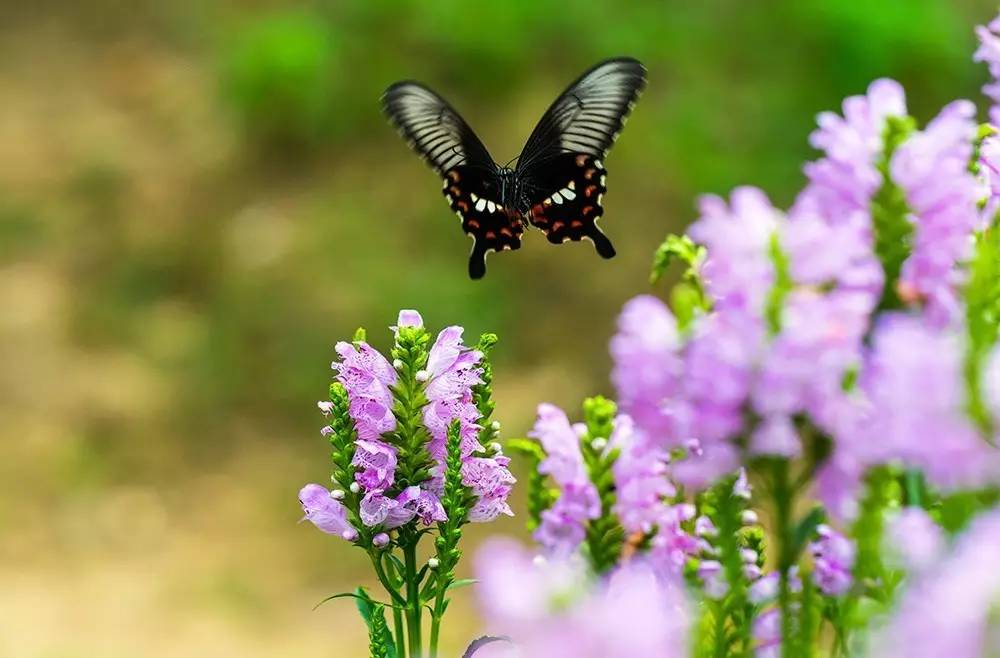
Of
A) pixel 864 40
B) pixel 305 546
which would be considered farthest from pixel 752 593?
pixel 864 40

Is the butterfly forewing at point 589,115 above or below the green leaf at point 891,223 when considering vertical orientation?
above

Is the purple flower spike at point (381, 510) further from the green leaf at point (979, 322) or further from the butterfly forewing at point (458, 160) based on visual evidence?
the butterfly forewing at point (458, 160)

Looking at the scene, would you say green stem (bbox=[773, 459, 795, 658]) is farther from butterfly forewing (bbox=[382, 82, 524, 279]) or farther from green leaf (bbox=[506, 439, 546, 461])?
butterfly forewing (bbox=[382, 82, 524, 279])

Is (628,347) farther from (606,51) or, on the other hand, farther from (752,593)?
(606,51)

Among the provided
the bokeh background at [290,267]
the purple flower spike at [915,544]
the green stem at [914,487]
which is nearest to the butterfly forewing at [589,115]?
the green stem at [914,487]

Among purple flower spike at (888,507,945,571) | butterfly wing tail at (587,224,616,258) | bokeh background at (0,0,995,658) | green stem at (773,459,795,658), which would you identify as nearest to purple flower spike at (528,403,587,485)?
green stem at (773,459,795,658)
